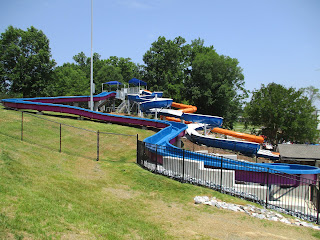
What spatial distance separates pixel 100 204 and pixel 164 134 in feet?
47.5

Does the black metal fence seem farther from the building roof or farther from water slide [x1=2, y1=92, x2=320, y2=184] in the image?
the building roof

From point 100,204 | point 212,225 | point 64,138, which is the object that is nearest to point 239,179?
point 212,225

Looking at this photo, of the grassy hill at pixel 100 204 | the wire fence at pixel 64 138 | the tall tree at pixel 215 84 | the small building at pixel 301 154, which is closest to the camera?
the grassy hill at pixel 100 204

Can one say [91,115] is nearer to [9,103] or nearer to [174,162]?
[9,103]

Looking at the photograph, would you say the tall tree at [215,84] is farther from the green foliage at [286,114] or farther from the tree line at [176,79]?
the green foliage at [286,114]

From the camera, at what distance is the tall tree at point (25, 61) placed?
5272 cm

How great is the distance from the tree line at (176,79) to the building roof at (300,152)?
1596 centimetres

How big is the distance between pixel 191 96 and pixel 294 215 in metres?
57.8

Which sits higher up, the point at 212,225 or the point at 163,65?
the point at 163,65

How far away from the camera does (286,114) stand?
137 feet

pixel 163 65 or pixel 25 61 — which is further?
pixel 163 65

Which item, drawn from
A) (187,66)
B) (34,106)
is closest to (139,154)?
(34,106)

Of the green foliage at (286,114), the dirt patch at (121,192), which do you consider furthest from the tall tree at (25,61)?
the dirt patch at (121,192)

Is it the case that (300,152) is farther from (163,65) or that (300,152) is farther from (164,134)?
(163,65)
